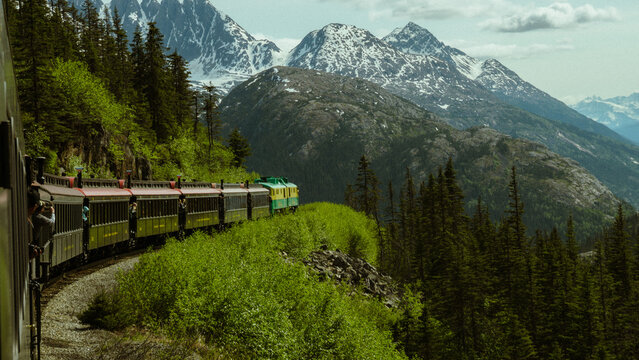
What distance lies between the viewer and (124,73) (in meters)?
97.9

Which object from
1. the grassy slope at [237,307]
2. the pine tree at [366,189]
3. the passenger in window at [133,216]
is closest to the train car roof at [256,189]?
the grassy slope at [237,307]

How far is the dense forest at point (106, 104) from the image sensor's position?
56.9m

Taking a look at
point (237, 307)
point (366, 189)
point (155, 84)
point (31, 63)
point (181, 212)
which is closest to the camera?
point (237, 307)

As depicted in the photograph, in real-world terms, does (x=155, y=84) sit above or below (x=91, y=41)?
below

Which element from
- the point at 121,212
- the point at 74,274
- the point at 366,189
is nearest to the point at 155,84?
the point at 366,189

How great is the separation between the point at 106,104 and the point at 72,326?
52252 millimetres

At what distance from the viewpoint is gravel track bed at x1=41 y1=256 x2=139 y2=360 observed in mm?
14227

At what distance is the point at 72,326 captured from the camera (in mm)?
17031

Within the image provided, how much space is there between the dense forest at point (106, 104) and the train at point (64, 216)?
35.0 ft

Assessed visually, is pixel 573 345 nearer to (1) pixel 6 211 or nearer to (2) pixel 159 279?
(2) pixel 159 279

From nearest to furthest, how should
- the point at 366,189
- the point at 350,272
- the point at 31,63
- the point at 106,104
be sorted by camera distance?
the point at 31,63 → the point at 350,272 → the point at 106,104 → the point at 366,189

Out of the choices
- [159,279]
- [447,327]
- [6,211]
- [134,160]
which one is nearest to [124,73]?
[134,160]

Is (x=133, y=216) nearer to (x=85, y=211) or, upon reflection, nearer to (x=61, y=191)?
(x=85, y=211)

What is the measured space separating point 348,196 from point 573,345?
301 ft
